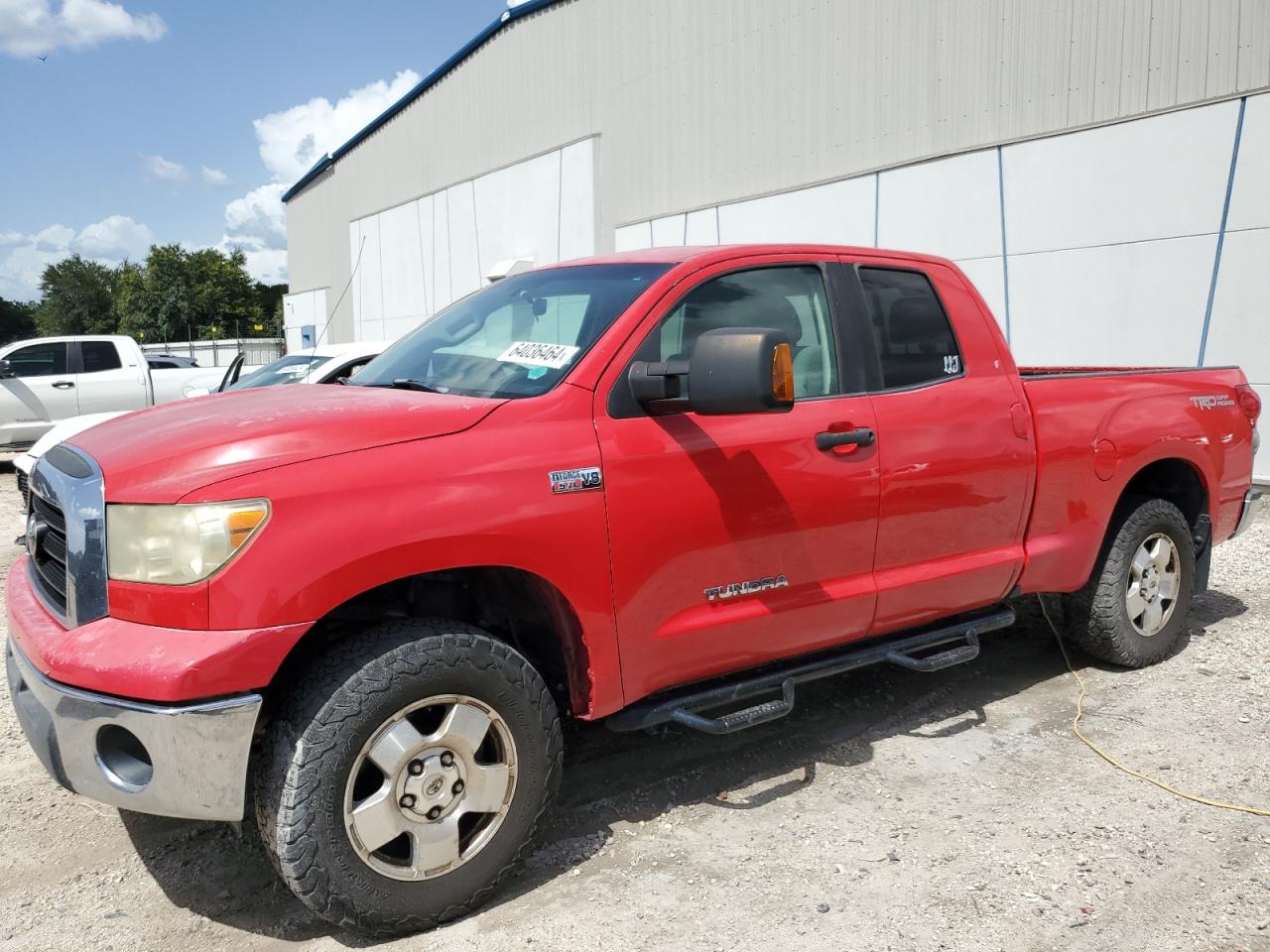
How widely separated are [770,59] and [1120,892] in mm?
13439

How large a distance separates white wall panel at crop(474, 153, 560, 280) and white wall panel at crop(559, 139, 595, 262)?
0.25m

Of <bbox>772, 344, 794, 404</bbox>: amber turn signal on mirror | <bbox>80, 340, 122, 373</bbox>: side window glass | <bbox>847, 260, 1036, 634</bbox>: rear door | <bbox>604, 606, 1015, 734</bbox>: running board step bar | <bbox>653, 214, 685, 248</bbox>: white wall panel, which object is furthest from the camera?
<bbox>653, 214, 685, 248</bbox>: white wall panel

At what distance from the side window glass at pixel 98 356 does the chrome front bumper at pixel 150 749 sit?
12.7 metres

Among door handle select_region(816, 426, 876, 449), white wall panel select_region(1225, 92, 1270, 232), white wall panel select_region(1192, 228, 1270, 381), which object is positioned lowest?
door handle select_region(816, 426, 876, 449)

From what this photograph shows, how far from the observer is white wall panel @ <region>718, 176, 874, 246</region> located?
13156mm

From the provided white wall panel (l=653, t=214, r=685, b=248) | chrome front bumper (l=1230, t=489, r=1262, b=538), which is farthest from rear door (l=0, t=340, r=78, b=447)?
chrome front bumper (l=1230, t=489, r=1262, b=538)

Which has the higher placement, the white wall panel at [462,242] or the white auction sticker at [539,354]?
the white wall panel at [462,242]

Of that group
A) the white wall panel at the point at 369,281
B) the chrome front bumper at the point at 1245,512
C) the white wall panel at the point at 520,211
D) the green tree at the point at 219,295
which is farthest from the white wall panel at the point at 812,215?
the green tree at the point at 219,295

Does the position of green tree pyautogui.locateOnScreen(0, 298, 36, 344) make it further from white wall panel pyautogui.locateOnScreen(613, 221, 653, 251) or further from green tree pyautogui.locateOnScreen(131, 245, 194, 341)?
white wall panel pyautogui.locateOnScreen(613, 221, 653, 251)

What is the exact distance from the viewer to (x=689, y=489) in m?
3.25

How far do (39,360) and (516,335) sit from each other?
41.6ft

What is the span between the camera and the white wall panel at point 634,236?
1700 centimetres

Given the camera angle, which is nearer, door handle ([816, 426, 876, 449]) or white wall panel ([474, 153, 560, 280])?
door handle ([816, 426, 876, 449])

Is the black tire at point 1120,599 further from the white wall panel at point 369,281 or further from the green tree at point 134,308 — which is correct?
the green tree at point 134,308
